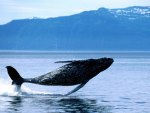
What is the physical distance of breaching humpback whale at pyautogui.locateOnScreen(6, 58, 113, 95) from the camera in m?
30.9

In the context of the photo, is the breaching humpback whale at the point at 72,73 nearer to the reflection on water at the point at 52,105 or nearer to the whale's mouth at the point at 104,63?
the whale's mouth at the point at 104,63

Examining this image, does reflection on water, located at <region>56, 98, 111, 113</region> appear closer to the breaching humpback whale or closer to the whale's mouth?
the breaching humpback whale

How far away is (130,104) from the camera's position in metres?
29.5

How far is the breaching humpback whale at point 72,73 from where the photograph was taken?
3086 cm

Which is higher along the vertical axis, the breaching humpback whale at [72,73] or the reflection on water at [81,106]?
the breaching humpback whale at [72,73]

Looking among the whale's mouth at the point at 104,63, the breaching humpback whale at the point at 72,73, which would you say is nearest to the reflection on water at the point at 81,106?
the breaching humpback whale at the point at 72,73

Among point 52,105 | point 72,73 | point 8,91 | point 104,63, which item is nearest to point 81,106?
point 52,105

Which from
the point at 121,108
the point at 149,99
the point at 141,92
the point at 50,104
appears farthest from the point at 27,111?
the point at 141,92

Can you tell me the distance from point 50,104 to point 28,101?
1985 mm

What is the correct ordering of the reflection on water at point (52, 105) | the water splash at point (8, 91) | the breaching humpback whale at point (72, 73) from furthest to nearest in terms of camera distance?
the water splash at point (8, 91) → the breaching humpback whale at point (72, 73) → the reflection on water at point (52, 105)

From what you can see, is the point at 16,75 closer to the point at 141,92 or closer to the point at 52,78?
the point at 52,78

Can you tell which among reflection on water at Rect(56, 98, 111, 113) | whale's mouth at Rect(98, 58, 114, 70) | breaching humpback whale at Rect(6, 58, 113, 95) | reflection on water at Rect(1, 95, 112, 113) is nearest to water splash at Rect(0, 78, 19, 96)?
reflection on water at Rect(1, 95, 112, 113)

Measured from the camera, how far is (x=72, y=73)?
3078 centimetres

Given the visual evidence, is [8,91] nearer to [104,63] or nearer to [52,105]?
[52,105]
